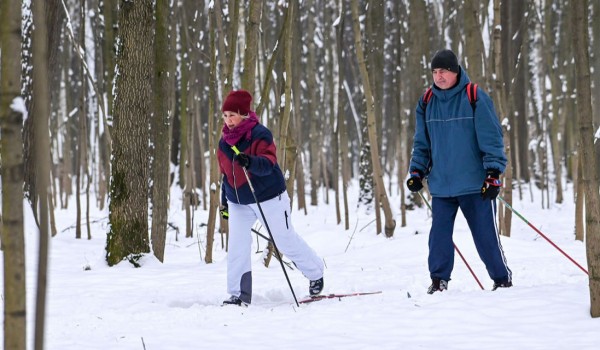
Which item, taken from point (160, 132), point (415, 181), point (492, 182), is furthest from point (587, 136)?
point (160, 132)

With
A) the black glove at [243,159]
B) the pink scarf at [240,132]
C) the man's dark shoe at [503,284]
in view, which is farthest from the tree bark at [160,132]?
the man's dark shoe at [503,284]

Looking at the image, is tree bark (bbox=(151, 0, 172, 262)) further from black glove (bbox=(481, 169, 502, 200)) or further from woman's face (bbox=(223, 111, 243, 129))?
black glove (bbox=(481, 169, 502, 200))

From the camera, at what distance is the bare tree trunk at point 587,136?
124 inches

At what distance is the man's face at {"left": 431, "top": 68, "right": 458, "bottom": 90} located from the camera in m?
4.39

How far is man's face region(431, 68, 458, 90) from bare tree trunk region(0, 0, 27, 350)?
10.4 ft

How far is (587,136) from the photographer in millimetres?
3166

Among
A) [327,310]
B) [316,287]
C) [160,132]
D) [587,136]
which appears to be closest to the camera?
[587,136]

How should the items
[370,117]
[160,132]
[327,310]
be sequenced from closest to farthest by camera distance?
[327,310]
[160,132]
[370,117]

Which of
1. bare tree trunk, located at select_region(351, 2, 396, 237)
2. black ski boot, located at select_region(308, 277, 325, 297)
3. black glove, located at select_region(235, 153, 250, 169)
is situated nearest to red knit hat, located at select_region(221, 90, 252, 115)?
black glove, located at select_region(235, 153, 250, 169)

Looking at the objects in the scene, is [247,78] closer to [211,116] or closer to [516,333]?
[211,116]

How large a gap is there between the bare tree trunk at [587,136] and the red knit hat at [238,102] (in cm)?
225

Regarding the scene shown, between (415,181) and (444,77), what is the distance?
78cm

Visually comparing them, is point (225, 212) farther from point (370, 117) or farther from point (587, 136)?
point (370, 117)

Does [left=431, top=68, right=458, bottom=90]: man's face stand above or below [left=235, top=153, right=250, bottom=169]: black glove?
above
